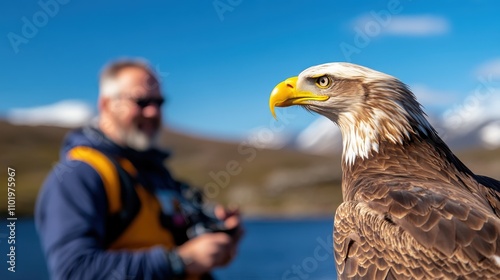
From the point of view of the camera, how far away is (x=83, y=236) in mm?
4523

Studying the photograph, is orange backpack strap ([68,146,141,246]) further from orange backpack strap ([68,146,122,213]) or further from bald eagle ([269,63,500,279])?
bald eagle ([269,63,500,279])

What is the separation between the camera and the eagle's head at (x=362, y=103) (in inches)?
172

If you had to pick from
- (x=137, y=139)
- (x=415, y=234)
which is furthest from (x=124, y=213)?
(x=415, y=234)

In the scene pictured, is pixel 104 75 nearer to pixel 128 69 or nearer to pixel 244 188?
pixel 128 69

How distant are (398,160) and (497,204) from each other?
655 millimetres

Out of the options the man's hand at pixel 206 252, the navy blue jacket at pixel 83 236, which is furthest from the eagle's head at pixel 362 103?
the navy blue jacket at pixel 83 236

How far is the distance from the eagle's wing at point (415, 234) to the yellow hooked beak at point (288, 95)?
0.84 meters

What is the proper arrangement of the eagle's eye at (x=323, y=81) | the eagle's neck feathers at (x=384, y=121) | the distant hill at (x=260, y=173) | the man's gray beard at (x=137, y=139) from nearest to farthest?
the eagle's neck feathers at (x=384, y=121) → the eagle's eye at (x=323, y=81) → the man's gray beard at (x=137, y=139) → the distant hill at (x=260, y=173)

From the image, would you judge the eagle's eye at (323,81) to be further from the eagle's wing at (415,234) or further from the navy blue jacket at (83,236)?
the navy blue jacket at (83,236)

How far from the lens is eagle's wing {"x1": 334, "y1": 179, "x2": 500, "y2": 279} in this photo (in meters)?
3.53

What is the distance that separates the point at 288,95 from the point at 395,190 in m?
1.11

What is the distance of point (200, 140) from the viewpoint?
16450 centimetres

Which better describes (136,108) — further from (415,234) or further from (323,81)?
(415,234)

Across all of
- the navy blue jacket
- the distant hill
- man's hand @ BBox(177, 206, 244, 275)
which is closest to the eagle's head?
man's hand @ BBox(177, 206, 244, 275)
